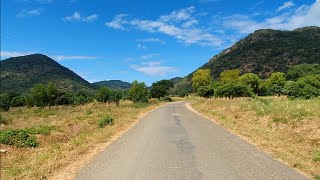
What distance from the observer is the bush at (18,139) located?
1530cm

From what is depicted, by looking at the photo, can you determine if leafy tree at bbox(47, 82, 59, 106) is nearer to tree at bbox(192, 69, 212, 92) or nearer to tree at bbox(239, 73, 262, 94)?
tree at bbox(192, 69, 212, 92)

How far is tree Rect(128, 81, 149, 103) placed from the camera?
75.7 metres

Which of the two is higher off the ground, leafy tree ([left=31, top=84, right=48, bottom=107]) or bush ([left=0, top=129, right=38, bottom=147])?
leafy tree ([left=31, top=84, right=48, bottom=107])

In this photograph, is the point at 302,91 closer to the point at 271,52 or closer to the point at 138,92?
the point at 138,92

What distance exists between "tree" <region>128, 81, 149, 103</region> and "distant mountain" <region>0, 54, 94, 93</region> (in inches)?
2306

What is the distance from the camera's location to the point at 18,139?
15789mm

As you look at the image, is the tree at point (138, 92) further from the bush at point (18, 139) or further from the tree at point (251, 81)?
the bush at point (18, 139)

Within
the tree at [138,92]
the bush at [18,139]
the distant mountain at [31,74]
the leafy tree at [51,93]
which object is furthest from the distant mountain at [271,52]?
the bush at [18,139]

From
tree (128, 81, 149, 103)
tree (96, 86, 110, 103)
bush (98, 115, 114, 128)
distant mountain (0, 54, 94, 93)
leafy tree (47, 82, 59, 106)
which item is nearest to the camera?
bush (98, 115, 114, 128)

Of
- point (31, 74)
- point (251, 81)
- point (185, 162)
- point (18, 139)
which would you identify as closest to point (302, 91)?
point (18, 139)

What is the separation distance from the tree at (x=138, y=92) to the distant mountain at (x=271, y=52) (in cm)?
7758

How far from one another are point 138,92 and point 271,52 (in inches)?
4026

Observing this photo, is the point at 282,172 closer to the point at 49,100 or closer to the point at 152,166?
the point at 152,166

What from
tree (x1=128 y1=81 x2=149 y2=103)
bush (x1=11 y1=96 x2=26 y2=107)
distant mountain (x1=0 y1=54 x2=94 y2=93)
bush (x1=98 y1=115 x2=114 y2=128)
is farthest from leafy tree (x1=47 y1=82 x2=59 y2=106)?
bush (x1=98 y1=115 x2=114 y2=128)
